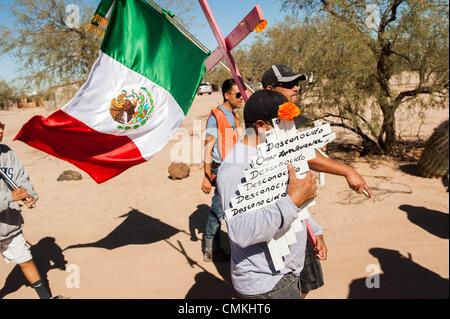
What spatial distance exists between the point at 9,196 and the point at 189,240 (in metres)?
2.53

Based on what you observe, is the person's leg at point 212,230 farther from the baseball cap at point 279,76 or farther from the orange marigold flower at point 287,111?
the orange marigold flower at point 287,111

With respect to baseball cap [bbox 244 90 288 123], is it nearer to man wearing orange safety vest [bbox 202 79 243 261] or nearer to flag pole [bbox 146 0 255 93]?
flag pole [bbox 146 0 255 93]

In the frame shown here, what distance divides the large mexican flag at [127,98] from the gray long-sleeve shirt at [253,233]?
2245 millimetres

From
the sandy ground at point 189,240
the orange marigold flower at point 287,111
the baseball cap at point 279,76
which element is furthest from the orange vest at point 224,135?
the orange marigold flower at point 287,111

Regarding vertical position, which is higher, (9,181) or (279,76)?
(279,76)

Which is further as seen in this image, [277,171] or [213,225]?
[213,225]

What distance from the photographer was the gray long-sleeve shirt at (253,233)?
1.96m

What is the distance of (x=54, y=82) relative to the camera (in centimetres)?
1342

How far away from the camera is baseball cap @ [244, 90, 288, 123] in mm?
2102

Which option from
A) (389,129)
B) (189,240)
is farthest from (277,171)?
(389,129)

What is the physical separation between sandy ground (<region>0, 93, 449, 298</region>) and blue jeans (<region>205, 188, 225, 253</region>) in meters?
0.24

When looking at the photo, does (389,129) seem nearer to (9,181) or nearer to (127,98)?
(127,98)

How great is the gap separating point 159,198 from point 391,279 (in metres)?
4.65

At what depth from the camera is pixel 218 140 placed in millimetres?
4586
